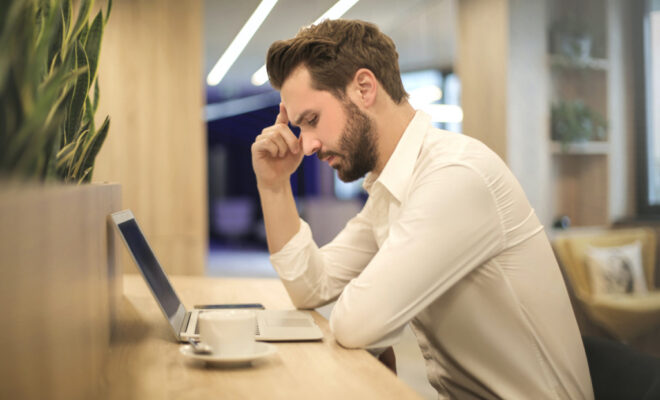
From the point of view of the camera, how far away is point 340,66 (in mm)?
1464

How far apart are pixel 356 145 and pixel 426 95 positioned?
16.9 feet

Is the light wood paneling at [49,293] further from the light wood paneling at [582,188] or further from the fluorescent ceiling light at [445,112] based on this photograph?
the fluorescent ceiling light at [445,112]

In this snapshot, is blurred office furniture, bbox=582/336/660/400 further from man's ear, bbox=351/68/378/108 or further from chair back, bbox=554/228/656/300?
chair back, bbox=554/228/656/300

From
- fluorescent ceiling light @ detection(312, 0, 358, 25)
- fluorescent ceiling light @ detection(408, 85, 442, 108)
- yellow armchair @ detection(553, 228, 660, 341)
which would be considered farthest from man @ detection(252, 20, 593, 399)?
fluorescent ceiling light @ detection(408, 85, 442, 108)

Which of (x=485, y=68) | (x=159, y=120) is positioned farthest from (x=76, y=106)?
(x=485, y=68)

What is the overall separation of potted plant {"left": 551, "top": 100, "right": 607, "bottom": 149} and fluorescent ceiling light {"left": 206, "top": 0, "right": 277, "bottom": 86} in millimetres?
2327

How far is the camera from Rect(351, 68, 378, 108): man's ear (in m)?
1.48

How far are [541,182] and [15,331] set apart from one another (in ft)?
14.8

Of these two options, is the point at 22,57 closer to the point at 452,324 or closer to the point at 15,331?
the point at 15,331

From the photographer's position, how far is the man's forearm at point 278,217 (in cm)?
154

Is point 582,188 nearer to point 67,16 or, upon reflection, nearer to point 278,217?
point 278,217

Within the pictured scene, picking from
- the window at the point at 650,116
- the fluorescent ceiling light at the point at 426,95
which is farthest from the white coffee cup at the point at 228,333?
the fluorescent ceiling light at the point at 426,95

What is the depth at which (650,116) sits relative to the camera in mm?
4754

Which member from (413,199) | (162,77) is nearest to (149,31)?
(162,77)
